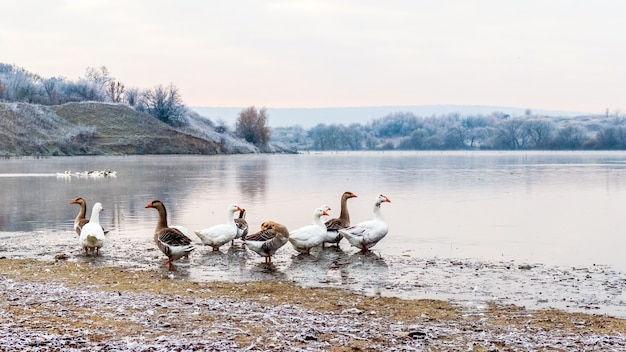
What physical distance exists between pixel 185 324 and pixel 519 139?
174 meters

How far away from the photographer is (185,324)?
345 inches

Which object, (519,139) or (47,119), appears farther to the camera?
(519,139)

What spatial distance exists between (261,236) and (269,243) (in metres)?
0.20

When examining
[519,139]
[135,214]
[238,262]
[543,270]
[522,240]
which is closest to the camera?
[543,270]

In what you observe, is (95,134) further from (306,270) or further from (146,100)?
(306,270)

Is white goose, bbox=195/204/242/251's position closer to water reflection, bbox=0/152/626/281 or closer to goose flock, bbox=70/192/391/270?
goose flock, bbox=70/192/391/270

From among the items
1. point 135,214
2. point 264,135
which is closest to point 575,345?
point 135,214

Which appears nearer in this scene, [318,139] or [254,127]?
[254,127]

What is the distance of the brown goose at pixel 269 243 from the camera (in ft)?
47.2

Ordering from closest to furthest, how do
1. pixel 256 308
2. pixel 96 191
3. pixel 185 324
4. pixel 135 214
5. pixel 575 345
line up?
pixel 575 345, pixel 185 324, pixel 256 308, pixel 135 214, pixel 96 191

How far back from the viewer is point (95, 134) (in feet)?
368

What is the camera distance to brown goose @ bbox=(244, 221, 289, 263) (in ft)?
47.2

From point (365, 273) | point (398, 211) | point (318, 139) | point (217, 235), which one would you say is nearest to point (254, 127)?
point (318, 139)

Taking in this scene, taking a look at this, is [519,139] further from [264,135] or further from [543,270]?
[543,270]
